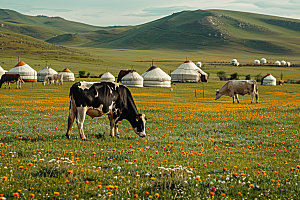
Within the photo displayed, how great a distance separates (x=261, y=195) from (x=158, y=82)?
195 feet

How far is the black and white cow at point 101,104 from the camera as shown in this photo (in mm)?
12305

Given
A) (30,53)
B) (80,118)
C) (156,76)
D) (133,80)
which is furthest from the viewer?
(30,53)

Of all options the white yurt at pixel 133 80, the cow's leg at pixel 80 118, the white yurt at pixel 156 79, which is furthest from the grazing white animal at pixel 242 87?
the white yurt at pixel 156 79

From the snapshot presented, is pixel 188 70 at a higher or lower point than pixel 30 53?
lower

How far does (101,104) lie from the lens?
12555mm

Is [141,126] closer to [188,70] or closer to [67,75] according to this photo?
[67,75]

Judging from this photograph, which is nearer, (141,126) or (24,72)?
(141,126)

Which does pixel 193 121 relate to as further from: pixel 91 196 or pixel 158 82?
pixel 158 82

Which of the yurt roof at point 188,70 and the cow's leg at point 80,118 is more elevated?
the yurt roof at point 188,70

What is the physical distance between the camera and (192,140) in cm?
1291

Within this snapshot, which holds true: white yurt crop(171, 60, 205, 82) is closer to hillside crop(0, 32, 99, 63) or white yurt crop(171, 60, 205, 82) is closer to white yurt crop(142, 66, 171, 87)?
white yurt crop(142, 66, 171, 87)

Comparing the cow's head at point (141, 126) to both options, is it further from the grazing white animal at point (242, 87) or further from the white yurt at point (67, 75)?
the white yurt at point (67, 75)

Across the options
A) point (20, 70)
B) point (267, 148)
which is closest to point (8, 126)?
point (267, 148)

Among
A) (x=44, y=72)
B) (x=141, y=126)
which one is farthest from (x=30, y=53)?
(x=141, y=126)
